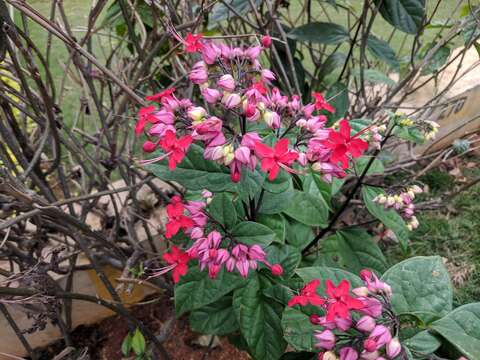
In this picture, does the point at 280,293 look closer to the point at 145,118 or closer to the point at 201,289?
the point at 201,289

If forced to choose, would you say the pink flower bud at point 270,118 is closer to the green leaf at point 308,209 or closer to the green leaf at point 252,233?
the green leaf at point 252,233

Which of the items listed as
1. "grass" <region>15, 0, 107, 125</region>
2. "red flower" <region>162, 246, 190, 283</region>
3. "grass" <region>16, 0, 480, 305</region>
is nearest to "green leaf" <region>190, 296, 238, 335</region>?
"red flower" <region>162, 246, 190, 283</region>

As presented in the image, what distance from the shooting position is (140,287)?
5.15 feet

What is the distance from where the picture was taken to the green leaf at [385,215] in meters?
1.09

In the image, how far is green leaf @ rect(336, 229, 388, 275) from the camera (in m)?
1.16

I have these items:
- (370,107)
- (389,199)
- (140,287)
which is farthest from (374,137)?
(140,287)

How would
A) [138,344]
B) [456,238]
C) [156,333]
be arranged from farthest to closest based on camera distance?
[456,238] → [156,333] → [138,344]

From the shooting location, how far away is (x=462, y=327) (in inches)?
25.9

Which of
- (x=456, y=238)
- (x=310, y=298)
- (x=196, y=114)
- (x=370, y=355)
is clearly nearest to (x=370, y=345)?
(x=370, y=355)

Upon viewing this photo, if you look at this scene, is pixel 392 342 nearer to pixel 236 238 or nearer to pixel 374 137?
pixel 236 238

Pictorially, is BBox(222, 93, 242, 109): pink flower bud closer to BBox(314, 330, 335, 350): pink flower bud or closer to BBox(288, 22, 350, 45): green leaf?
BBox(314, 330, 335, 350): pink flower bud

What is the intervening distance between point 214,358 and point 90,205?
0.72m

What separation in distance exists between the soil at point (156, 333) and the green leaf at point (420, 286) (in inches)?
34.6

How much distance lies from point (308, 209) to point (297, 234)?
0.67 feet
